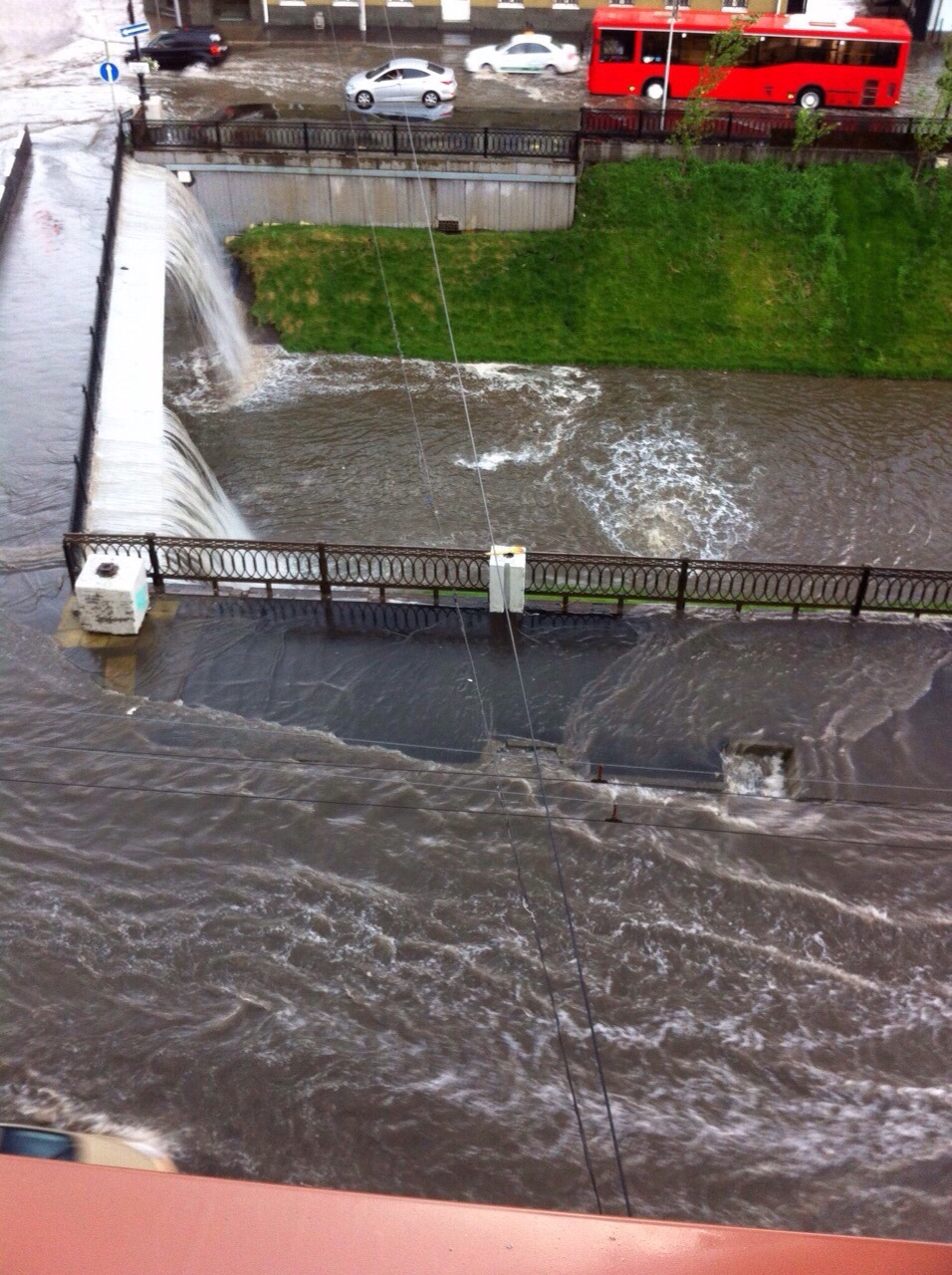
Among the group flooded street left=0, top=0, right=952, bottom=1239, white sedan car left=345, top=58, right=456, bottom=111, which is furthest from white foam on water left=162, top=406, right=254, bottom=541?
white sedan car left=345, top=58, right=456, bottom=111

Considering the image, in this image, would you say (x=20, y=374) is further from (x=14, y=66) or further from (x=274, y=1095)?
(x=14, y=66)

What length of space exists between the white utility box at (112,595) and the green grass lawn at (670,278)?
35.8 ft

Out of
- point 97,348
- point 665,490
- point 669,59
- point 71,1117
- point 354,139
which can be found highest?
point 669,59

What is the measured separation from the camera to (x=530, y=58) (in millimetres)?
28266

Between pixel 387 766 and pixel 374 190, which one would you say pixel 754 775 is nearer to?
pixel 387 766

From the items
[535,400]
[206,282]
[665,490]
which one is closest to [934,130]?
[535,400]

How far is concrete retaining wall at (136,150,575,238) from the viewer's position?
902 inches

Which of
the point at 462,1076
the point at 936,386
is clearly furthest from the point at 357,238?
the point at 462,1076

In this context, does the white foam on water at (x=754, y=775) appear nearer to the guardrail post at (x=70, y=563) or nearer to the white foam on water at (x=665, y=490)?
the white foam on water at (x=665, y=490)

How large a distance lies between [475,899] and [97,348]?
12091mm

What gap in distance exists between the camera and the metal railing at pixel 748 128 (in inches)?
921

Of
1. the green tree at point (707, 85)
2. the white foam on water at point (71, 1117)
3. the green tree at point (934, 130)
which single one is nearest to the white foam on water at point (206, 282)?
the green tree at point (707, 85)

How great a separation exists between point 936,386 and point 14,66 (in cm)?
2704

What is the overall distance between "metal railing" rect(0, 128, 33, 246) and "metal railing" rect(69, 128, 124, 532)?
2.05 metres
